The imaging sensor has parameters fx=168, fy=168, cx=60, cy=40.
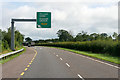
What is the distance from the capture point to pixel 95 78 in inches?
362

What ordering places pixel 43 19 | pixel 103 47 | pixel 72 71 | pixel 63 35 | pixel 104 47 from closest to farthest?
pixel 72 71
pixel 43 19
pixel 104 47
pixel 103 47
pixel 63 35

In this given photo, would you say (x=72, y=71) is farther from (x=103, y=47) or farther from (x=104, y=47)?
(x=103, y=47)

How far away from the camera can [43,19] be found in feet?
92.6

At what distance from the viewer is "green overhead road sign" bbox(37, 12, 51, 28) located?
28.1 meters

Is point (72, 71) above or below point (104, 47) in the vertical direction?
below

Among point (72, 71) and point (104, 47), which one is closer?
point (72, 71)

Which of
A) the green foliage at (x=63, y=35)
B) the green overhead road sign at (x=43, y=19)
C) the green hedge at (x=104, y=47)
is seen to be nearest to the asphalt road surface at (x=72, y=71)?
the green hedge at (x=104, y=47)

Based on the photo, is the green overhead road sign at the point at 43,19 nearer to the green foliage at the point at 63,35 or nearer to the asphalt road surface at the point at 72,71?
the asphalt road surface at the point at 72,71

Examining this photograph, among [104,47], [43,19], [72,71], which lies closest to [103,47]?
[104,47]

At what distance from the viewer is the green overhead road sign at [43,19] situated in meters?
Answer: 28.1

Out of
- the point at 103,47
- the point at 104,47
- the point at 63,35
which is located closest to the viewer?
the point at 104,47

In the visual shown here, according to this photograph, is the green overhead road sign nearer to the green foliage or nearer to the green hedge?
the green hedge

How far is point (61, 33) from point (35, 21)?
120950 mm

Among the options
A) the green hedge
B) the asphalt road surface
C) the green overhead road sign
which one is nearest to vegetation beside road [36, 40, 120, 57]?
the green hedge
